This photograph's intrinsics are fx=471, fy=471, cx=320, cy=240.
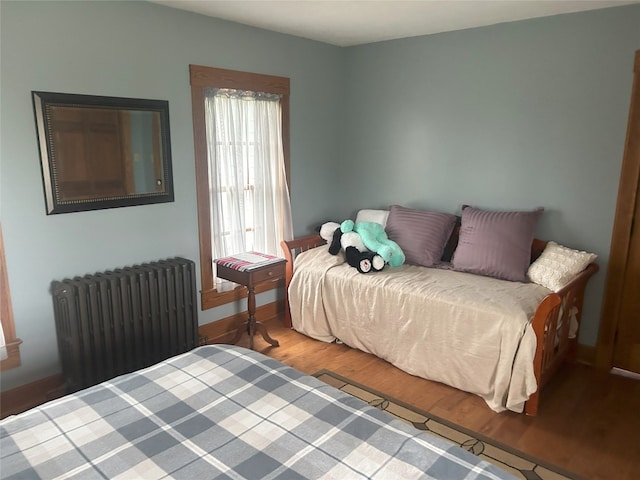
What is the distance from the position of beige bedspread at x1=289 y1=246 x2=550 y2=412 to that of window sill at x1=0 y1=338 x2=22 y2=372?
5.94 feet

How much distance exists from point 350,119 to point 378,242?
1.35 m

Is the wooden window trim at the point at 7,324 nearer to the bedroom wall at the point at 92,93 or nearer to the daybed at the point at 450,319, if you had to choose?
the bedroom wall at the point at 92,93

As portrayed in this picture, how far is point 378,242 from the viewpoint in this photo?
3.53 m

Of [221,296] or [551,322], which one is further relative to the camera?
[221,296]

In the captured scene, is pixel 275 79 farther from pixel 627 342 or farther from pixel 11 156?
pixel 627 342

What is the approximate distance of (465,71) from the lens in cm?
353

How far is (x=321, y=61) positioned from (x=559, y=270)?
2510 millimetres

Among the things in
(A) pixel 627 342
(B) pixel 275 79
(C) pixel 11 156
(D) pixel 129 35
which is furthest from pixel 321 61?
(A) pixel 627 342

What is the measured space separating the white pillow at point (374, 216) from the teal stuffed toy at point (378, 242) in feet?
0.79

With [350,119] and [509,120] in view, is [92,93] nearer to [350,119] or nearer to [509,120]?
[350,119]

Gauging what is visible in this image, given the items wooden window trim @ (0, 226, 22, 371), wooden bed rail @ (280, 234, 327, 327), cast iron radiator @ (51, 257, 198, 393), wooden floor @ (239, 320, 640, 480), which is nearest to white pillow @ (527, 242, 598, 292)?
wooden floor @ (239, 320, 640, 480)

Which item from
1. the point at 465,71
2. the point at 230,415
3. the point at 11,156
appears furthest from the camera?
the point at 465,71

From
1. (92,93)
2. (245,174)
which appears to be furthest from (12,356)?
(245,174)

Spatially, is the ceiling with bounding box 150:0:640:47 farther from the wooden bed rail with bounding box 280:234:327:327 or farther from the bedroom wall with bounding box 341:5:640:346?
the wooden bed rail with bounding box 280:234:327:327
